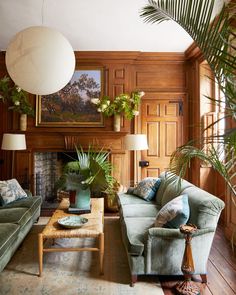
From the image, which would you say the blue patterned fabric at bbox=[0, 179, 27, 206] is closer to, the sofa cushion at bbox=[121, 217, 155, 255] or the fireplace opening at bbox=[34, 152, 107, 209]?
the fireplace opening at bbox=[34, 152, 107, 209]

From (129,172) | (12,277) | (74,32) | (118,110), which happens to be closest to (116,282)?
(12,277)

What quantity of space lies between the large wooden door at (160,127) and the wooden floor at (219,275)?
2.04 metres

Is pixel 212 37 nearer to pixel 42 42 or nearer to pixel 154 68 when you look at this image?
pixel 42 42

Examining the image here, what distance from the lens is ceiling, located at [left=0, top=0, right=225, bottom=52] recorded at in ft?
11.1

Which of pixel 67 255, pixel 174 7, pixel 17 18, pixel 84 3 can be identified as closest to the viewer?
pixel 174 7

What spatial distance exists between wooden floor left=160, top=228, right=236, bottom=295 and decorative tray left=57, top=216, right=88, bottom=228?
968 mm

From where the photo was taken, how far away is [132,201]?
3.91 m

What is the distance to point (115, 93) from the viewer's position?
516cm

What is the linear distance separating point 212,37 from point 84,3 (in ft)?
8.04

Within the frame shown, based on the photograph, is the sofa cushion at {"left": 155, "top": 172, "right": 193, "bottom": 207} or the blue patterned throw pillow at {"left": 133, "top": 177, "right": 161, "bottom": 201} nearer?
the sofa cushion at {"left": 155, "top": 172, "right": 193, "bottom": 207}

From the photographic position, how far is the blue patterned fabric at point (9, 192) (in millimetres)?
3689

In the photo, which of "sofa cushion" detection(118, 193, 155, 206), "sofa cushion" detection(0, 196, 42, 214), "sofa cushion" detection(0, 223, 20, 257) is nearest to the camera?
"sofa cushion" detection(0, 223, 20, 257)

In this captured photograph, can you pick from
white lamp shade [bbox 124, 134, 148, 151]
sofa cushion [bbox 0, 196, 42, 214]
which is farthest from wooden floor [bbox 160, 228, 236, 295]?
sofa cushion [bbox 0, 196, 42, 214]

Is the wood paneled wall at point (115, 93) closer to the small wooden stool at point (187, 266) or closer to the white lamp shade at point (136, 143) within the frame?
the white lamp shade at point (136, 143)
